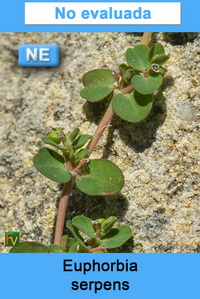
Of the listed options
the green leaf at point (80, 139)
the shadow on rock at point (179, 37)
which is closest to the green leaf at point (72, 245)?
the green leaf at point (80, 139)

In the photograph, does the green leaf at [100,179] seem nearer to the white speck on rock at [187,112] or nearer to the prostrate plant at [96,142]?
the prostrate plant at [96,142]

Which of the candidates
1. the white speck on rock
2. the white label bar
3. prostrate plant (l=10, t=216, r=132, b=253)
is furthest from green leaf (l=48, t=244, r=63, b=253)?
the white label bar

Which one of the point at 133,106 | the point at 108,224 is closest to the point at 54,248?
the point at 108,224

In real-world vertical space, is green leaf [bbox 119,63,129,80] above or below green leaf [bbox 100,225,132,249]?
above

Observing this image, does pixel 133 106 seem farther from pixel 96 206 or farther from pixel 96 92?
pixel 96 206

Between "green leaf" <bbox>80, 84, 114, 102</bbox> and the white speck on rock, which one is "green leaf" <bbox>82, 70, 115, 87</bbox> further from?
the white speck on rock

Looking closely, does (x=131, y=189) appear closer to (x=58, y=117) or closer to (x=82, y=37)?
(x=58, y=117)
